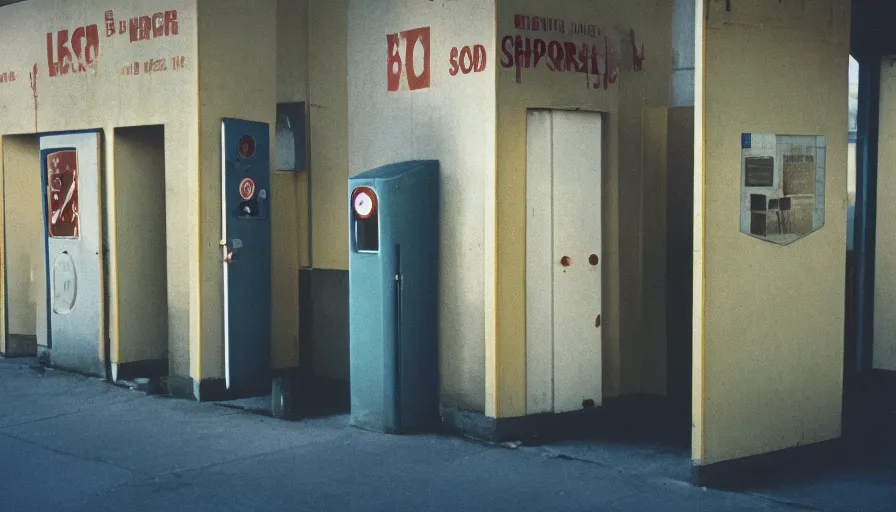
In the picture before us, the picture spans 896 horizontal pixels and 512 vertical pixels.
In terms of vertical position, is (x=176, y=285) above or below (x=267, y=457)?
above

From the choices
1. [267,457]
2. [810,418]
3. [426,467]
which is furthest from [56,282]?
[810,418]

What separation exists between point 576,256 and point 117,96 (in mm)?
4398

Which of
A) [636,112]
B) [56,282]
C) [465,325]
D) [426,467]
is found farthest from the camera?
[56,282]

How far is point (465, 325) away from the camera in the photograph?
23.4ft

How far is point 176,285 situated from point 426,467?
327cm

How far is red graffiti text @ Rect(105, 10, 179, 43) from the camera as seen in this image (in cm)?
835

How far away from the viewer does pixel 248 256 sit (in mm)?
8352

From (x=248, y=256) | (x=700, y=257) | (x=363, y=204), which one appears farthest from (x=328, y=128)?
(x=700, y=257)

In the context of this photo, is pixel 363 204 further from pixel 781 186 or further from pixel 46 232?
pixel 46 232

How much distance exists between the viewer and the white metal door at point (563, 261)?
7.07 metres

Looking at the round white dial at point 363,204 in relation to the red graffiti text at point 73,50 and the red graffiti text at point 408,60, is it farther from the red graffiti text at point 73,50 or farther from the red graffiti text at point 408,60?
the red graffiti text at point 73,50

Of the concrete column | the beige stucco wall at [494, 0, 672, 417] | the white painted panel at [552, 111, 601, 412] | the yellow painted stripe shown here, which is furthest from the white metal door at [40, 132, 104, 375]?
the yellow painted stripe

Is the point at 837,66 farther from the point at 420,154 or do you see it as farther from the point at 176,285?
the point at 176,285

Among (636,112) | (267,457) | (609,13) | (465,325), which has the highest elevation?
(609,13)
